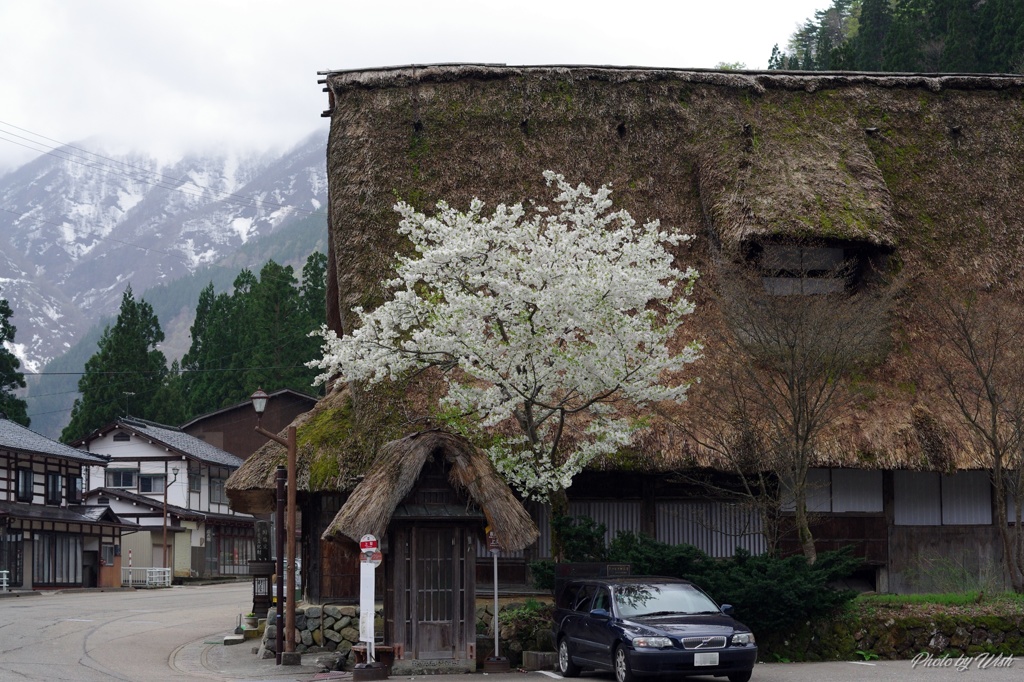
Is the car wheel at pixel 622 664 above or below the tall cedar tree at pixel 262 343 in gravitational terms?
below

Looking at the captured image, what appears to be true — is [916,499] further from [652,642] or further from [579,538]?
[652,642]

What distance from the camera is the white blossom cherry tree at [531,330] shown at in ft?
54.1

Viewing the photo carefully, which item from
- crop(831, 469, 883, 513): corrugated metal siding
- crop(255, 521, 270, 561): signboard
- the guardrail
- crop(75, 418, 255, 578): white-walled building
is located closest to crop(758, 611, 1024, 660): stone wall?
crop(831, 469, 883, 513): corrugated metal siding

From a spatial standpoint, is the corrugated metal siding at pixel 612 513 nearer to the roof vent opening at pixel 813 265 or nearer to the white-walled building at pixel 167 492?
the roof vent opening at pixel 813 265

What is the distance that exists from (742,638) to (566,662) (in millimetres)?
3042

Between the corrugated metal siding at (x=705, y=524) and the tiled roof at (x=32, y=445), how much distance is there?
108 ft

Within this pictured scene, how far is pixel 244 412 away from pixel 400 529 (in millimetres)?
51252

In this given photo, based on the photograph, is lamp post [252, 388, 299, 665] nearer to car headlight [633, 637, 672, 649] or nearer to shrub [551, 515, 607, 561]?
shrub [551, 515, 607, 561]

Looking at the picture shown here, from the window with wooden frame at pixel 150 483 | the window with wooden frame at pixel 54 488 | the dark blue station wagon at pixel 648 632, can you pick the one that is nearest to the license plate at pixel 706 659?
the dark blue station wagon at pixel 648 632

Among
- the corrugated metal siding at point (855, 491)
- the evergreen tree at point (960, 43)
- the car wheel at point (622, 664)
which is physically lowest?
the car wheel at point (622, 664)

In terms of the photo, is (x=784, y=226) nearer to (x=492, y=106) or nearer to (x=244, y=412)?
(x=492, y=106)

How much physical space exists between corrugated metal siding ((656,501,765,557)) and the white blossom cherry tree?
307 centimetres

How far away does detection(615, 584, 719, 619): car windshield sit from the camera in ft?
46.7

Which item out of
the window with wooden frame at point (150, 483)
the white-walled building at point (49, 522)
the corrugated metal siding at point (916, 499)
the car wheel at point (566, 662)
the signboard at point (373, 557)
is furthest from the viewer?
the window with wooden frame at point (150, 483)
